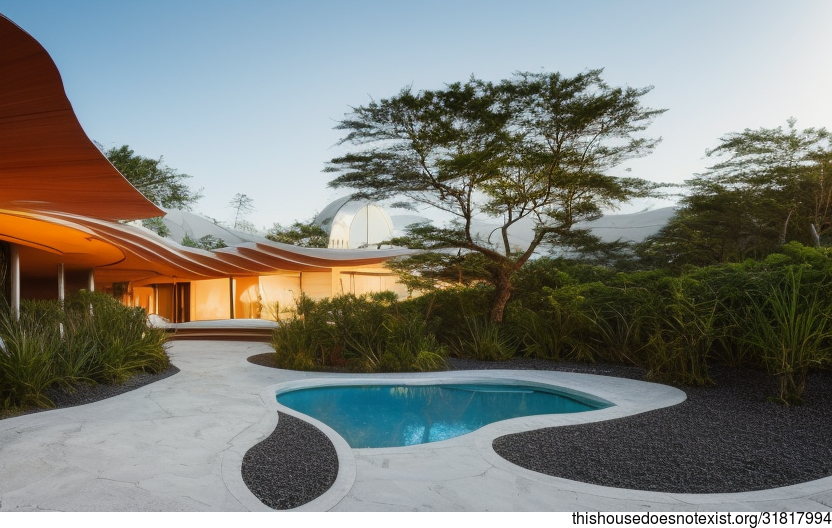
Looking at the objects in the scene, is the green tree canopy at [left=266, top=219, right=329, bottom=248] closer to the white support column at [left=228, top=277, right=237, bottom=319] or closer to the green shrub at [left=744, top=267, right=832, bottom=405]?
the white support column at [left=228, top=277, right=237, bottom=319]

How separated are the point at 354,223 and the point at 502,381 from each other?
20419 mm

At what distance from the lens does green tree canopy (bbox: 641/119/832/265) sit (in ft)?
44.7

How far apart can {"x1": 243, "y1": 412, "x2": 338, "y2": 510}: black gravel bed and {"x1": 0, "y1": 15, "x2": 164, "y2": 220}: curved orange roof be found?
255 centimetres

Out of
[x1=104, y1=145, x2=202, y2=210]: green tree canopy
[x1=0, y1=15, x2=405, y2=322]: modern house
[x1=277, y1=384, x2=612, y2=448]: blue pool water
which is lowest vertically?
[x1=277, y1=384, x2=612, y2=448]: blue pool water

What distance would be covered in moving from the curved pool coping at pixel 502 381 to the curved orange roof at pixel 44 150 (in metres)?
2.65

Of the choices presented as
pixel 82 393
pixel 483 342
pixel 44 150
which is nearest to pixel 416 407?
pixel 483 342

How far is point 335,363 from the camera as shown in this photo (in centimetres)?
838

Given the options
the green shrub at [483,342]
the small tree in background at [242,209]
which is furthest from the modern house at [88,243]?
the small tree in background at [242,209]

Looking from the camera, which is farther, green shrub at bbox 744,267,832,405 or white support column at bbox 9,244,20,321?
white support column at bbox 9,244,20,321

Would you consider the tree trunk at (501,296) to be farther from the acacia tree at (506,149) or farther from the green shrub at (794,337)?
the green shrub at (794,337)

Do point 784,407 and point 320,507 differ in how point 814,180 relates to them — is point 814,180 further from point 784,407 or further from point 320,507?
point 320,507

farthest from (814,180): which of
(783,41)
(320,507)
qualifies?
(320,507)

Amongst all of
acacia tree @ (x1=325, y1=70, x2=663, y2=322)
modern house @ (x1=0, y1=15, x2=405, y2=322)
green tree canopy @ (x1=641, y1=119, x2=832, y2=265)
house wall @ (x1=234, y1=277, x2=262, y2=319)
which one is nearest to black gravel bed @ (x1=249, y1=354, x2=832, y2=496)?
modern house @ (x1=0, y1=15, x2=405, y2=322)

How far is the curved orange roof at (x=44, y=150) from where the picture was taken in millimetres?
2635
